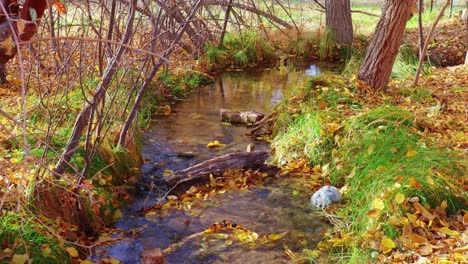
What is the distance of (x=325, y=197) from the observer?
440 cm

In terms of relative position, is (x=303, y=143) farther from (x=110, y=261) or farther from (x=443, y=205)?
(x=110, y=261)

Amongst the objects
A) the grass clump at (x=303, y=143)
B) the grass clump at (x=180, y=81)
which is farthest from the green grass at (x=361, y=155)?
the grass clump at (x=180, y=81)

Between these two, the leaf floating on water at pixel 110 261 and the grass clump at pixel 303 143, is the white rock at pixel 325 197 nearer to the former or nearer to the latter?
the grass clump at pixel 303 143

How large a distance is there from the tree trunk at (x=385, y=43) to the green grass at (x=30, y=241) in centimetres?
474

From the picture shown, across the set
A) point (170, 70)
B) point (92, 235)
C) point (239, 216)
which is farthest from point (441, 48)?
point (92, 235)

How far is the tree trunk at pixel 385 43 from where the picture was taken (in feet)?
20.3

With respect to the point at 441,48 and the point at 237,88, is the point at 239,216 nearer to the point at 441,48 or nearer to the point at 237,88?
the point at 237,88

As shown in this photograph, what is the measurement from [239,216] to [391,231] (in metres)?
1.35

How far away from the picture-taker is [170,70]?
→ 28.3ft

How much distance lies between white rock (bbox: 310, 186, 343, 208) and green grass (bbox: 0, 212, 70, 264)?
2227mm

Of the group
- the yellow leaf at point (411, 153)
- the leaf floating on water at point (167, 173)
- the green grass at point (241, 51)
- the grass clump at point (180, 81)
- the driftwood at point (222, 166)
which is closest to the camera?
the yellow leaf at point (411, 153)

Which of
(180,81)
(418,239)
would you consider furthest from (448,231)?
(180,81)

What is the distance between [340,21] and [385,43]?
4.94 meters

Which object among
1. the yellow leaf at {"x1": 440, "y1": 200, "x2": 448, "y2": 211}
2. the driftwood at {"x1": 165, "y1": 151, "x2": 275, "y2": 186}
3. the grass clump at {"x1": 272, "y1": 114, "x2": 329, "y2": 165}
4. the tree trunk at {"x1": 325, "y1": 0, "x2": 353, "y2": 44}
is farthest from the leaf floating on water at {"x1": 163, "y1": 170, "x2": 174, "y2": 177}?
the tree trunk at {"x1": 325, "y1": 0, "x2": 353, "y2": 44}
